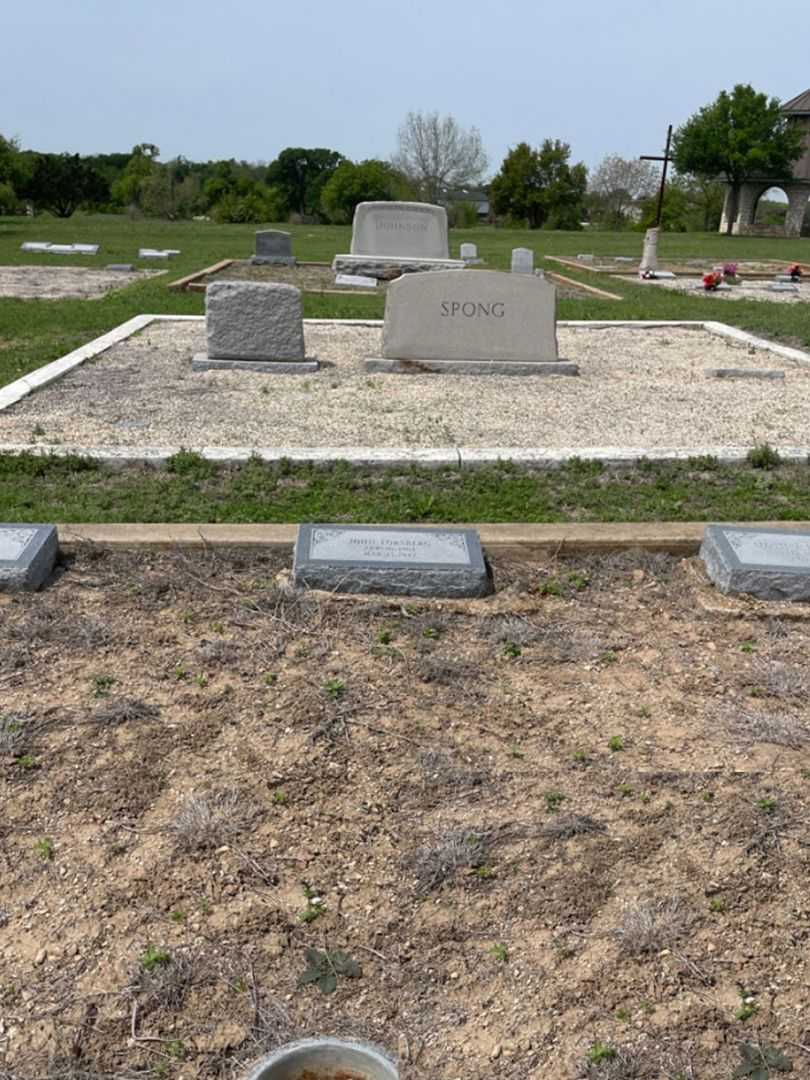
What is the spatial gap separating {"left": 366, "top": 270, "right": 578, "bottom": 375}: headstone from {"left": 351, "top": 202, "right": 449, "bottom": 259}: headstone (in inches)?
388

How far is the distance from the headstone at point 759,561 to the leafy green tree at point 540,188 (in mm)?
49604

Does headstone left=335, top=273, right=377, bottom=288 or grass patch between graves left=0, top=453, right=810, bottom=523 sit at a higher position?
headstone left=335, top=273, right=377, bottom=288

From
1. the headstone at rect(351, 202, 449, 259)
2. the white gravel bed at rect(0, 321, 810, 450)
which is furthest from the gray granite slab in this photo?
the headstone at rect(351, 202, 449, 259)

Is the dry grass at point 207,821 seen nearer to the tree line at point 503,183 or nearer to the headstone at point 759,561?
the headstone at point 759,561

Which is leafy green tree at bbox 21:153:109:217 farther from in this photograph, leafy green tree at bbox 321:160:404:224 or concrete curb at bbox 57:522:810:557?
concrete curb at bbox 57:522:810:557

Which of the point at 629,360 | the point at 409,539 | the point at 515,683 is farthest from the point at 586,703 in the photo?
the point at 629,360

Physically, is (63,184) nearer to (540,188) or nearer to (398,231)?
(540,188)

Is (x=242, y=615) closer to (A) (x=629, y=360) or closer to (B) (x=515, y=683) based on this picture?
(B) (x=515, y=683)

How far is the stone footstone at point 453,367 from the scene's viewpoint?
860 centimetres

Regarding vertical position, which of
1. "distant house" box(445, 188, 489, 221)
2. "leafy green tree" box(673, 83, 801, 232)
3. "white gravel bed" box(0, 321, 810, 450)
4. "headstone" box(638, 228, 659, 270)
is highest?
"leafy green tree" box(673, 83, 801, 232)

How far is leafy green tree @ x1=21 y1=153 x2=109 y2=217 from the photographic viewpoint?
53969 mm

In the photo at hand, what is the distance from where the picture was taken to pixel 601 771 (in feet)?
8.94

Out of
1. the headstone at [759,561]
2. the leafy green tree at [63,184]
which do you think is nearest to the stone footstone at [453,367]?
the headstone at [759,561]

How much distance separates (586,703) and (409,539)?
109 centimetres
